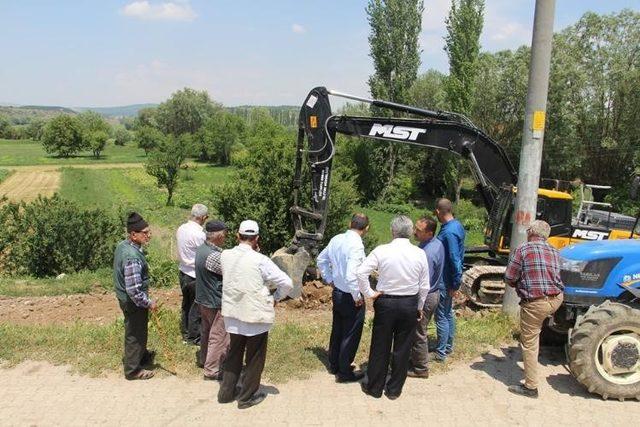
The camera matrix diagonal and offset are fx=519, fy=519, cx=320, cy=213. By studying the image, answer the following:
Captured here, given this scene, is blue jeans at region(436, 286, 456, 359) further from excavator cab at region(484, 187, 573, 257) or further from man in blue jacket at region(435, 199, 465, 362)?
excavator cab at region(484, 187, 573, 257)

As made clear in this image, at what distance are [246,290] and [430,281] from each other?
6.99 ft

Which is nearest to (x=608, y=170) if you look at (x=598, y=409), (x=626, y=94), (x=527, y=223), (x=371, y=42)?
(x=626, y=94)

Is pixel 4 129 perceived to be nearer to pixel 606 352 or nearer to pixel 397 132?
pixel 397 132

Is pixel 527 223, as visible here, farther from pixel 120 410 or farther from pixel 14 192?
pixel 14 192

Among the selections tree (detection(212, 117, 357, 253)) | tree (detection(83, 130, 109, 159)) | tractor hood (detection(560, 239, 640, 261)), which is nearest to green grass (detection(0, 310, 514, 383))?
tractor hood (detection(560, 239, 640, 261))

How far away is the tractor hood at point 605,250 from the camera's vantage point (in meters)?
5.81

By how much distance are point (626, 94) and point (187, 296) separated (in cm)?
2923

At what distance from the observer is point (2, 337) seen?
259 inches

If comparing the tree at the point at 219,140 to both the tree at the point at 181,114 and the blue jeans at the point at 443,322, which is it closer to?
the tree at the point at 181,114

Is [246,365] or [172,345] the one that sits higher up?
[246,365]

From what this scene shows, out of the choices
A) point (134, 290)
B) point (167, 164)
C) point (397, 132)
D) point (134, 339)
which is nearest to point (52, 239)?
point (134, 339)

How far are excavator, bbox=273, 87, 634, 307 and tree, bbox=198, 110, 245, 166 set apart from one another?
63.5 meters

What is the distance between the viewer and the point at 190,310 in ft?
22.2

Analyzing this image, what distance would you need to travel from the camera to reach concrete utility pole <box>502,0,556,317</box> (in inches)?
273
